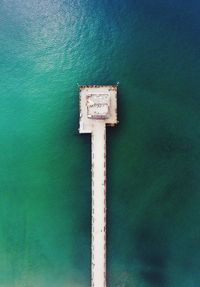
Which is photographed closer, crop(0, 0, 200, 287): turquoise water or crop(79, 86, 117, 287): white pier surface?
crop(79, 86, 117, 287): white pier surface

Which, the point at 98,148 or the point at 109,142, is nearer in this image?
the point at 98,148

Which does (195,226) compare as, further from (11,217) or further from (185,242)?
(11,217)

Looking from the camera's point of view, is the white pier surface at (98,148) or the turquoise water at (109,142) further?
the turquoise water at (109,142)

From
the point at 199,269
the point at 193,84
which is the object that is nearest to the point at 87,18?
the point at 193,84

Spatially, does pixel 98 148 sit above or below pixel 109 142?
below
